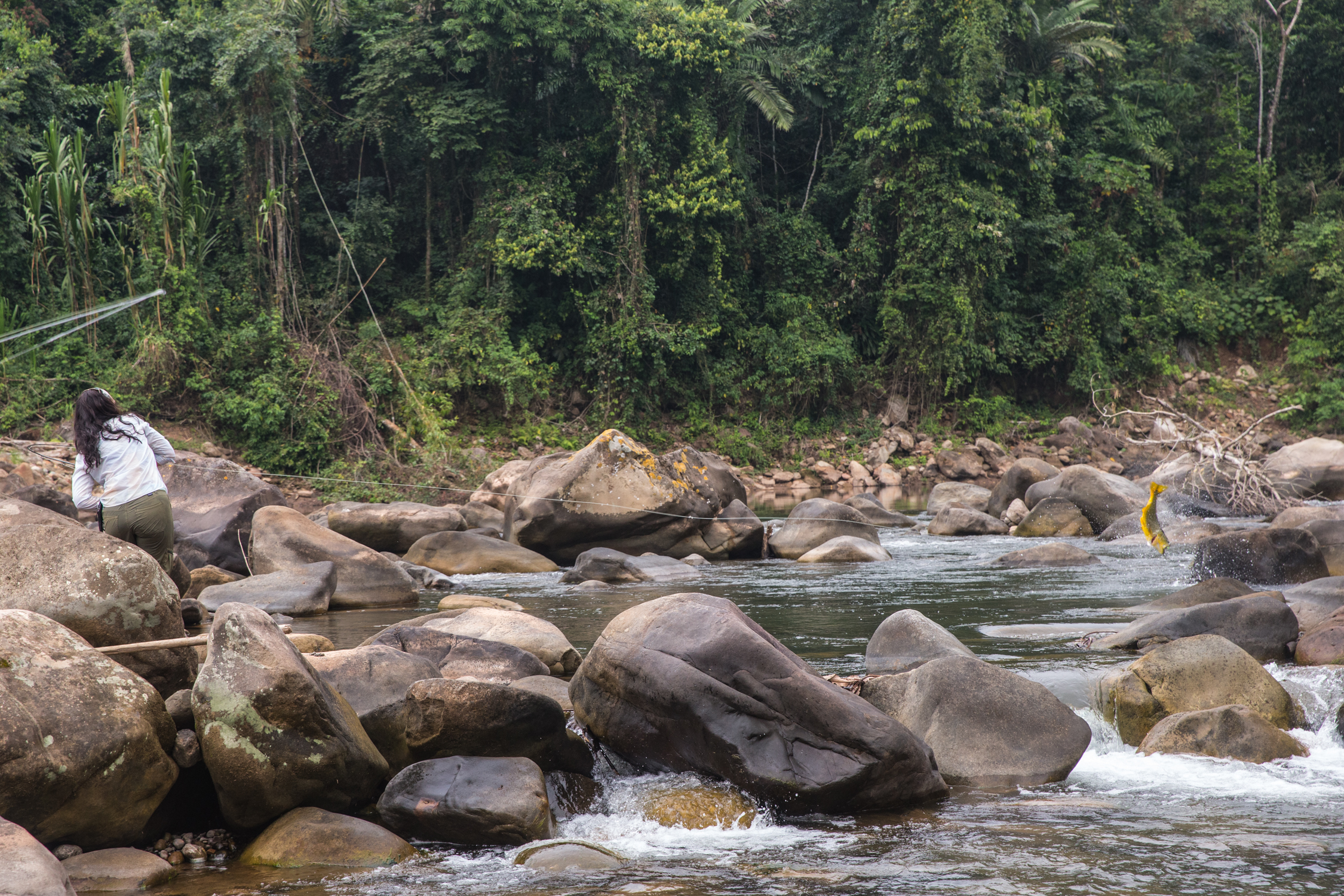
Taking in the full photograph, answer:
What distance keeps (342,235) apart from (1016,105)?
1382 cm

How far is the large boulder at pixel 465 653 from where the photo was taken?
5.25 m

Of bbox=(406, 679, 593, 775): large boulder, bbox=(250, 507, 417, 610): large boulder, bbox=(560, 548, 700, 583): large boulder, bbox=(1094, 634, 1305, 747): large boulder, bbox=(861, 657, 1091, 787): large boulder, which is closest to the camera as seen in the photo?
bbox=(406, 679, 593, 775): large boulder

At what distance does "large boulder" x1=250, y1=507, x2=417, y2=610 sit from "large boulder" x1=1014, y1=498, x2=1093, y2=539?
7809mm

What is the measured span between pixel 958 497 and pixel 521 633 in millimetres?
10894

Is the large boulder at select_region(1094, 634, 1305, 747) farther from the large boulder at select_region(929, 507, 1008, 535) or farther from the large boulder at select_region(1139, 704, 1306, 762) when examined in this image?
the large boulder at select_region(929, 507, 1008, 535)

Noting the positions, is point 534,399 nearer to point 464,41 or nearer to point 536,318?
point 536,318

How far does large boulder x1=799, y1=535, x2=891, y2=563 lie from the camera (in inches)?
435

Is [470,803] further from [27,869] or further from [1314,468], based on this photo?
[1314,468]

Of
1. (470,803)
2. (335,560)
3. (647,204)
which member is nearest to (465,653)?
(470,803)

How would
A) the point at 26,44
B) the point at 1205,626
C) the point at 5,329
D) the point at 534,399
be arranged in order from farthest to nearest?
the point at 534,399 < the point at 26,44 < the point at 5,329 < the point at 1205,626

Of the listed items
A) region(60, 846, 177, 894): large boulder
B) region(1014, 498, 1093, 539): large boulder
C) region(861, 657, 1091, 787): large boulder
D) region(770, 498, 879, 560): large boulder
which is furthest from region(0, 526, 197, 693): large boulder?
region(1014, 498, 1093, 539): large boulder

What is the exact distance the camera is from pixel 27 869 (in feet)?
9.80

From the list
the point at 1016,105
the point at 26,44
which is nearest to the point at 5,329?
the point at 26,44

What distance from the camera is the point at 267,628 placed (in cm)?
416
